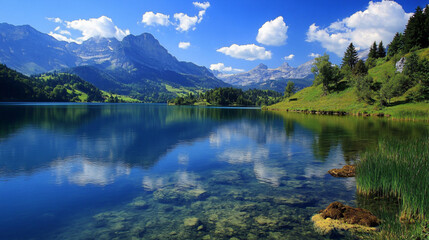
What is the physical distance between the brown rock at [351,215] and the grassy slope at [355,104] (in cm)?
8136

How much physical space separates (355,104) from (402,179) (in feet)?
377

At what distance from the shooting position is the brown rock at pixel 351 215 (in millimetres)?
11980

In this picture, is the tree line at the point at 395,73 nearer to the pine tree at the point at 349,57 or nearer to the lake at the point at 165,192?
the pine tree at the point at 349,57

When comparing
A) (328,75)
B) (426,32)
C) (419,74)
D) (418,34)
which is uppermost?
(426,32)

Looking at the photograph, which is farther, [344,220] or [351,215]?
[351,215]

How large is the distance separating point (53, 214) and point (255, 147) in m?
27.9

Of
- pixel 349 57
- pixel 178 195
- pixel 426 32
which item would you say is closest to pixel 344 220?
pixel 178 195

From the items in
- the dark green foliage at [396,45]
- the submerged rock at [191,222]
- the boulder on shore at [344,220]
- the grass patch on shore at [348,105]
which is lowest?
the submerged rock at [191,222]

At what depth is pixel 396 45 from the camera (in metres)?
135

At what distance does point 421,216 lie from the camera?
34.4ft

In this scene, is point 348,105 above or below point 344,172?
above

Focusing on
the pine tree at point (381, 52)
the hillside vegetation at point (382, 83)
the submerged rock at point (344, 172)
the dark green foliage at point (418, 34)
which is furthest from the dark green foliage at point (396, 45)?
the submerged rock at point (344, 172)

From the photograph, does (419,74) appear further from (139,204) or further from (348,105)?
(139,204)

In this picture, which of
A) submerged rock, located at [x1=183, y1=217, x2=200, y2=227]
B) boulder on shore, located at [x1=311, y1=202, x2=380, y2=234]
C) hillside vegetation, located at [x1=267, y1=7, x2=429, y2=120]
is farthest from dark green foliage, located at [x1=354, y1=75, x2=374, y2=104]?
submerged rock, located at [x1=183, y1=217, x2=200, y2=227]
